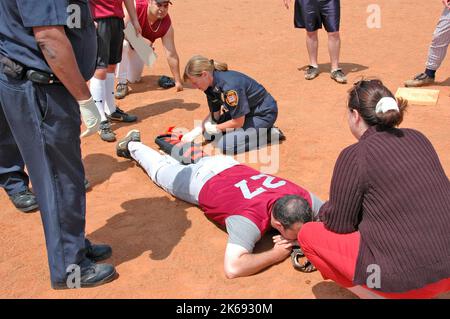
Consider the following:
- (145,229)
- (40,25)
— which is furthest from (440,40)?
(40,25)

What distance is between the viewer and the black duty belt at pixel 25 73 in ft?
8.77

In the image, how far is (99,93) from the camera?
214 inches

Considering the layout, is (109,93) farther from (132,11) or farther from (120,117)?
(132,11)

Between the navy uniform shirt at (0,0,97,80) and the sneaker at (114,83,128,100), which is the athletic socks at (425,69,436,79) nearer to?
the sneaker at (114,83,128,100)

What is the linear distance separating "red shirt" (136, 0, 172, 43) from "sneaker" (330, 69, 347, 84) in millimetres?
2212

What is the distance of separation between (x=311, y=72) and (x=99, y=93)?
3.00 meters

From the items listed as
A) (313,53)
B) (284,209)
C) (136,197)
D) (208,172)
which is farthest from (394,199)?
(313,53)

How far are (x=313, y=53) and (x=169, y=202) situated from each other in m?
3.79

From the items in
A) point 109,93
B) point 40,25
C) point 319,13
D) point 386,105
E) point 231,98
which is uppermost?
point 40,25

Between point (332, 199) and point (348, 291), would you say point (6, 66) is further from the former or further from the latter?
point (348, 291)

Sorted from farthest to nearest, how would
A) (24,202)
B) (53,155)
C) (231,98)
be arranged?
(231,98), (24,202), (53,155)

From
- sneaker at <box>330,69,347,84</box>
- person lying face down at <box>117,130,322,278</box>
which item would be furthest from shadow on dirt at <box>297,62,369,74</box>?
person lying face down at <box>117,130,322,278</box>

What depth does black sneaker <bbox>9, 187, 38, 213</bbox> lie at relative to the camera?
4039 millimetres

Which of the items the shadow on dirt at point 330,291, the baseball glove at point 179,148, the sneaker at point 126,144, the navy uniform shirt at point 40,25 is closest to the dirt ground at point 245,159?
the shadow on dirt at point 330,291
